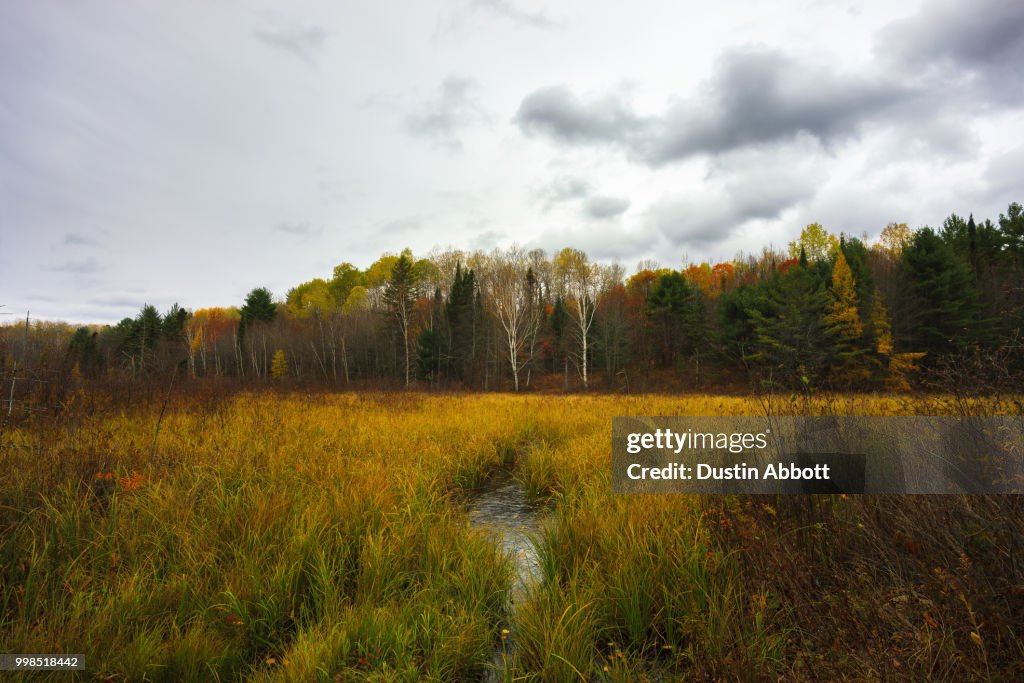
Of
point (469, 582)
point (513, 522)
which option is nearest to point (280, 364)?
point (513, 522)

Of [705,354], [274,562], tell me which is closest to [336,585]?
[274,562]

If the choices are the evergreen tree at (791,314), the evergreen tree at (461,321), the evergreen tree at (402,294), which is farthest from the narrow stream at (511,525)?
the evergreen tree at (461,321)

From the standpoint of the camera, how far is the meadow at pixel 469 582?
1.87 meters

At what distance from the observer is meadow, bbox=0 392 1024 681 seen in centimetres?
187

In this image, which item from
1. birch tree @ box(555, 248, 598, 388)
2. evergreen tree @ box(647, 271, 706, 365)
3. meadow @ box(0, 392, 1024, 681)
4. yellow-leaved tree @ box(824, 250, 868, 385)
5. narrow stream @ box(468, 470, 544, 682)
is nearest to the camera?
meadow @ box(0, 392, 1024, 681)

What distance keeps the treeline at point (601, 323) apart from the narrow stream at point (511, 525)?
726 centimetres

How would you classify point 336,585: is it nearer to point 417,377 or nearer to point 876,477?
point 876,477

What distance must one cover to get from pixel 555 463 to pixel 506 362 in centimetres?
3348

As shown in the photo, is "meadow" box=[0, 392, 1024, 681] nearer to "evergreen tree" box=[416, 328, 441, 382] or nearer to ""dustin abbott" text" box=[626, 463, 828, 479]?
""dustin abbott" text" box=[626, 463, 828, 479]

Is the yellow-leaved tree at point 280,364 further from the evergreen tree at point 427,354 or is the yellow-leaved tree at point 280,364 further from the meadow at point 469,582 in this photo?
the meadow at point 469,582

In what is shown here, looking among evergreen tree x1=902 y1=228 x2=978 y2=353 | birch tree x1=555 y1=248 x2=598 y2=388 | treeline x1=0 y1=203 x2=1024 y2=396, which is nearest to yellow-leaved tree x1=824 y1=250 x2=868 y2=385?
treeline x1=0 y1=203 x2=1024 y2=396

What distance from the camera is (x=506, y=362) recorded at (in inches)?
1545

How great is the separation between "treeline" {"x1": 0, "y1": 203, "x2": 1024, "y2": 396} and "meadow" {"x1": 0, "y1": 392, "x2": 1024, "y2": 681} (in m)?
5.30

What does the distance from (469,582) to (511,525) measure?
178 cm
